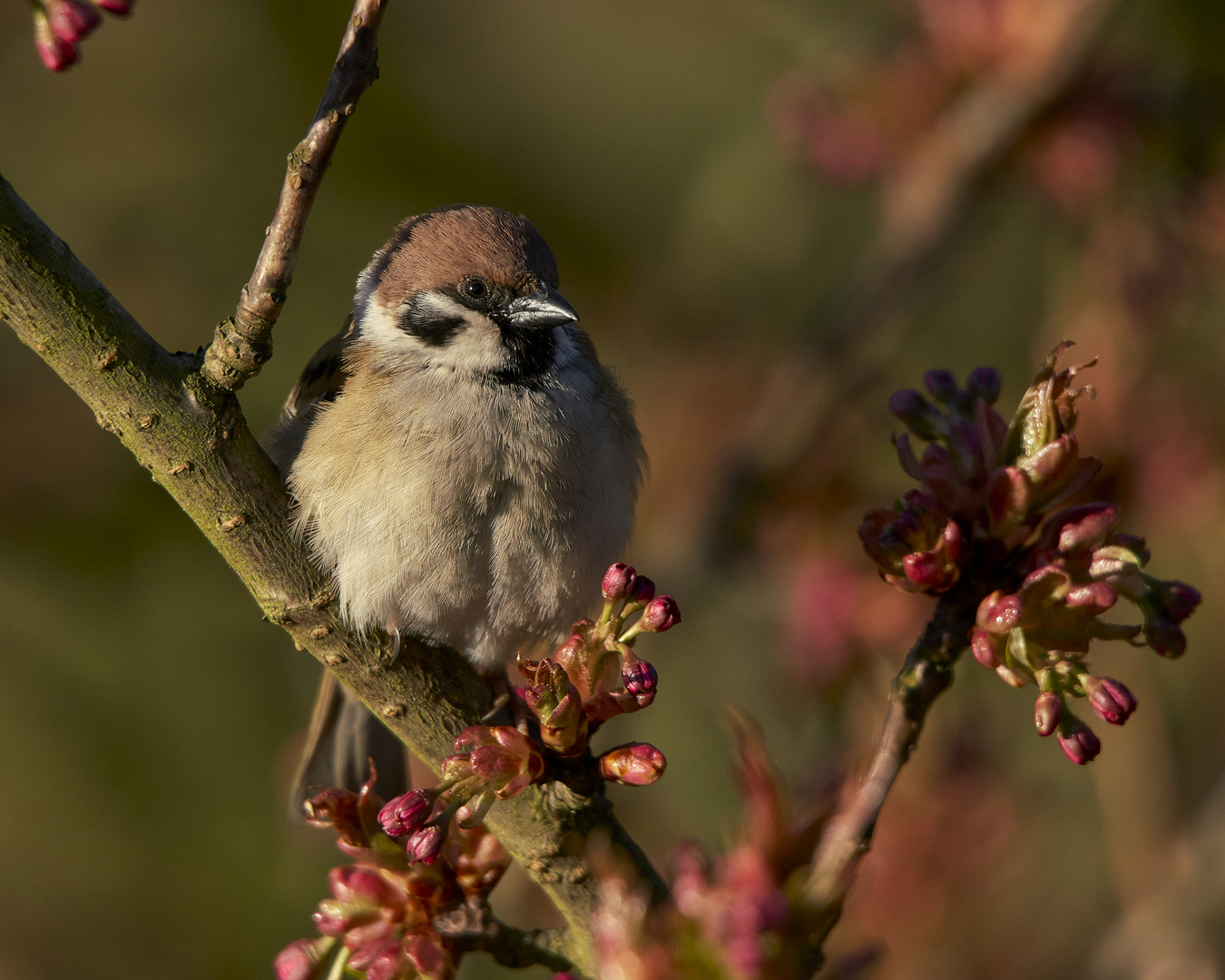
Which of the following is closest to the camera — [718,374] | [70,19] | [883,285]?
[70,19]

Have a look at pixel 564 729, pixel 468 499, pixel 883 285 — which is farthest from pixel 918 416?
pixel 883 285

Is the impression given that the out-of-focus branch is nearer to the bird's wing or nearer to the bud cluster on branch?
the bird's wing

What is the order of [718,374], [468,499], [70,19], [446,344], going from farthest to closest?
[718,374]
[446,344]
[468,499]
[70,19]

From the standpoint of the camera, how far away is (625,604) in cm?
194

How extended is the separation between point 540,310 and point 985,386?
1456 millimetres

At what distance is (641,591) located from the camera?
76.1 inches

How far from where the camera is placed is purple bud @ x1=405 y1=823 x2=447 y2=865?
6.42ft

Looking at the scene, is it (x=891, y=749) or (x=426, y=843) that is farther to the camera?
(x=426, y=843)

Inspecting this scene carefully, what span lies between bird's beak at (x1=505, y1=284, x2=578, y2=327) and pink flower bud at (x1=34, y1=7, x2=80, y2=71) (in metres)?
1.70

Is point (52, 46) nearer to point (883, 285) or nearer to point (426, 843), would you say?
point (426, 843)

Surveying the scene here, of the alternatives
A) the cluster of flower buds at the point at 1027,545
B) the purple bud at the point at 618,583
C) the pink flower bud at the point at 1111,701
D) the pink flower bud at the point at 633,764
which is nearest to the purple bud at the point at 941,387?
the cluster of flower buds at the point at 1027,545

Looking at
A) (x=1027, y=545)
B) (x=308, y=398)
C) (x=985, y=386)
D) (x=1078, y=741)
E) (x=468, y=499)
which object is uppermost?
(x=985, y=386)

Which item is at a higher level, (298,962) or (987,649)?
(987,649)

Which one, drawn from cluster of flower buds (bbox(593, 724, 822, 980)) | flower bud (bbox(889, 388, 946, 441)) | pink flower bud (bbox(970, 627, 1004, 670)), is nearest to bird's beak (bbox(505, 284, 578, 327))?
flower bud (bbox(889, 388, 946, 441))
